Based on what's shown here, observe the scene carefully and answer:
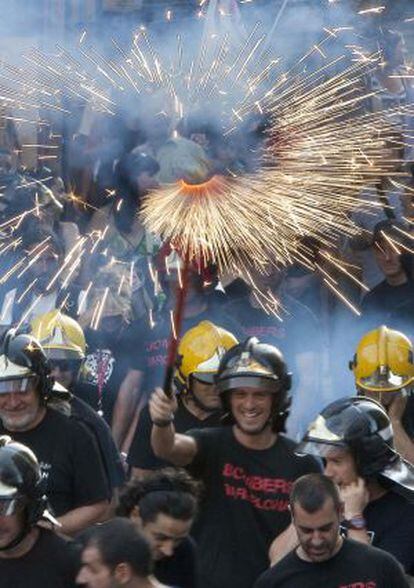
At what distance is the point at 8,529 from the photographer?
7.04 m

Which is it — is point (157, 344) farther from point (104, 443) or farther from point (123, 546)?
point (123, 546)

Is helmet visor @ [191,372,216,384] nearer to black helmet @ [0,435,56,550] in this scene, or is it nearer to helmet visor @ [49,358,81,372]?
helmet visor @ [49,358,81,372]

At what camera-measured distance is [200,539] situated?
8.00 meters

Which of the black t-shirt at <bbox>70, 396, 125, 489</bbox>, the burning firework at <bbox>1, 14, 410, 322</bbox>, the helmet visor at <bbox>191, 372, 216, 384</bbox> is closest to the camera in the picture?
the burning firework at <bbox>1, 14, 410, 322</bbox>

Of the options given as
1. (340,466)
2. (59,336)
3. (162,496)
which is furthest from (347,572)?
(59,336)

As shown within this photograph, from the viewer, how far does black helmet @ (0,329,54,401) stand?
8.50m

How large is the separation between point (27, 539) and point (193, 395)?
7.78ft

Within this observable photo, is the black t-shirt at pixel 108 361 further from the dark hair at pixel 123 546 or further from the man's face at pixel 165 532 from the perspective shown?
the dark hair at pixel 123 546

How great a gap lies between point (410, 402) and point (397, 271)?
1.84 meters

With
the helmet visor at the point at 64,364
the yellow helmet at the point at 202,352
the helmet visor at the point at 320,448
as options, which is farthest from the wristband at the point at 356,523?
the helmet visor at the point at 64,364

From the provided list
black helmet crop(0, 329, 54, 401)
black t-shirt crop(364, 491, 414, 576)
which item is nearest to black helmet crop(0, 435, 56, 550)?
black helmet crop(0, 329, 54, 401)

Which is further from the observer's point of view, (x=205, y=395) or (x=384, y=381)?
(x=205, y=395)

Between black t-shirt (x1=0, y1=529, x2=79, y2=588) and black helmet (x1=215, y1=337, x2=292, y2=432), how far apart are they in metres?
1.55

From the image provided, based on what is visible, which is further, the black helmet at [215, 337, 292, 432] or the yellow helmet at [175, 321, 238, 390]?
the yellow helmet at [175, 321, 238, 390]
